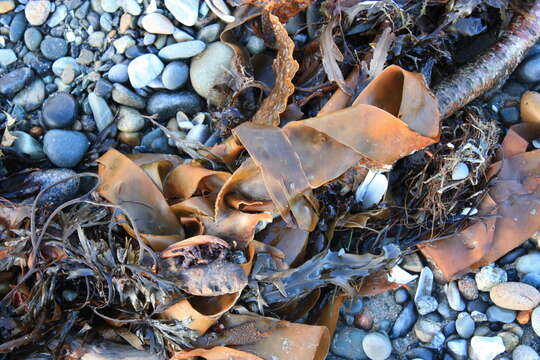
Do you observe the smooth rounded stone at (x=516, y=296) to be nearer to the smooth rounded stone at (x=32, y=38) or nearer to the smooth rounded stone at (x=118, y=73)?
the smooth rounded stone at (x=118, y=73)

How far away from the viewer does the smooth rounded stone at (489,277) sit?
6.61 ft

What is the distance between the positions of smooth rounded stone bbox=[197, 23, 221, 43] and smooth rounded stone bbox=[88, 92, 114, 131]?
44cm

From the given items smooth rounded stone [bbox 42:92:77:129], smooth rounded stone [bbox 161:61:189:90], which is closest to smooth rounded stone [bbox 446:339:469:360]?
smooth rounded stone [bbox 161:61:189:90]

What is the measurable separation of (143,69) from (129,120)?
0.20 meters

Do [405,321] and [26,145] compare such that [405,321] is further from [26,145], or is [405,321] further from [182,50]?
[26,145]

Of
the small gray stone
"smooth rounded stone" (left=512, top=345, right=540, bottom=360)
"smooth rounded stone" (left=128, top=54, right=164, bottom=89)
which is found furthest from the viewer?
"smooth rounded stone" (left=128, top=54, right=164, bottom=89)

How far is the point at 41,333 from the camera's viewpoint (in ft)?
5.99

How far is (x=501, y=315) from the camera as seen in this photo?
1988 mm

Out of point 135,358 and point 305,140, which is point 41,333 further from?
point 305,140

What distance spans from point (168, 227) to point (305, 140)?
52 centimetres

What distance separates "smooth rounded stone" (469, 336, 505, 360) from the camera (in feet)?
6.37

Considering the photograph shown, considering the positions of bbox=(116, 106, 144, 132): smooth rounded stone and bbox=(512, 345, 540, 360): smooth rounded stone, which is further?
bbox=(116, 106, 144, 132): smooth rounded stone

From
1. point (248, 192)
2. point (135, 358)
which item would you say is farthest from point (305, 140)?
point (135, 358)

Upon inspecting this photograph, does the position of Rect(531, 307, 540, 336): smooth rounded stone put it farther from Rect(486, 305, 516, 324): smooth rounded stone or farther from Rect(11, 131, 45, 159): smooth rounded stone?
Rect(11, 131, 45, 159): smooth rounded stone
